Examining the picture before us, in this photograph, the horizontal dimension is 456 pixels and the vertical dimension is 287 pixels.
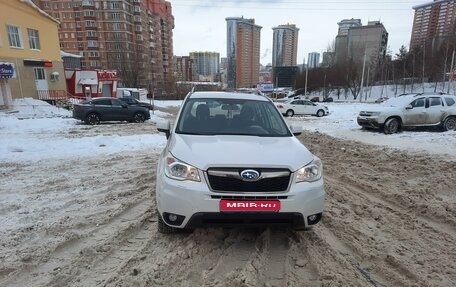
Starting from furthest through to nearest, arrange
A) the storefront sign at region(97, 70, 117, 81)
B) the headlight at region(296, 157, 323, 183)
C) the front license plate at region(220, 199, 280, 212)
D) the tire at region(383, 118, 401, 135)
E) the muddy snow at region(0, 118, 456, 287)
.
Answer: the storefront sign at region(97, 70, 117, 81), the tire at region(383, 118, 401, 135), the headlight at region(296, 157, 323, 183), the front license plate at region(220, 199, 280, 212), the muddy snow at region(0, 118, 456, 287)

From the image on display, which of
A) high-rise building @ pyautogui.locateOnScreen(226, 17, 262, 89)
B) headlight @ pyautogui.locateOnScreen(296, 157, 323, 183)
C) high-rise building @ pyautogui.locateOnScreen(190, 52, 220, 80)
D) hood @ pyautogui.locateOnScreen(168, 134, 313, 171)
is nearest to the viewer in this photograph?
hood @ pyautogui.locateOnScreen(168, 134, 313, 171)

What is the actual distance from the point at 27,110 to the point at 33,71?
7.79 m

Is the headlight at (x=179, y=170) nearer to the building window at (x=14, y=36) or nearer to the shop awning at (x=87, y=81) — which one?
the building window at (x=14, y=36)

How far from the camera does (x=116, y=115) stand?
63.9ft

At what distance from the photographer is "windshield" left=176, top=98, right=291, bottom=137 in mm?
4344

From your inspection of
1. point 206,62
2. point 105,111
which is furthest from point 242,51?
point 105,111

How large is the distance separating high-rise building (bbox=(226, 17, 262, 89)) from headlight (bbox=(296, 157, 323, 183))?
8023 cm

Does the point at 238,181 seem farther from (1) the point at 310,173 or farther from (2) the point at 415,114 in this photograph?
(2) the point at 415,114

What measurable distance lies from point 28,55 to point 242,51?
64.5 metres

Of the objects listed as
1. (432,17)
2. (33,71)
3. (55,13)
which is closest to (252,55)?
(432,17)

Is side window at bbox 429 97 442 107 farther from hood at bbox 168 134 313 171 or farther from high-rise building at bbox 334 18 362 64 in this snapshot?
high-rise building at bbox 334 18 362 64

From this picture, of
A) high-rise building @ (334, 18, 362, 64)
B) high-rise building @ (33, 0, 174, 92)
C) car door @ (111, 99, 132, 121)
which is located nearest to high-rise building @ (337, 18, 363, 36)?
high-rise building @ (334, 18, 362, 64)

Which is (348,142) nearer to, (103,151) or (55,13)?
(103,151)

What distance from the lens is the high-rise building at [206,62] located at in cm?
13112
